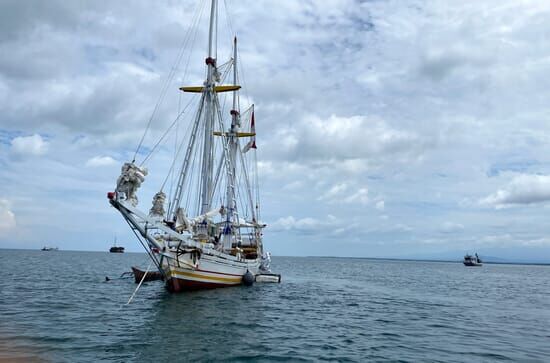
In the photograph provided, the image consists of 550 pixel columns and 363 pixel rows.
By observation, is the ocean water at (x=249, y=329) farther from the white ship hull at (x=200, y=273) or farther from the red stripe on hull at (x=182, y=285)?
the white ship hull at (x=200, y=273)

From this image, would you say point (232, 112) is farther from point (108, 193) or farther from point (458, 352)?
point (458, 352)

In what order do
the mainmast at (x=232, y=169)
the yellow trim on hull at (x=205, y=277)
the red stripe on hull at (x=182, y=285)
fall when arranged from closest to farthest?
the yellow trim on hull at (x=205, y=277) < the red stripe on hull at (x=182, y=285) < the mainmast at (x=232, y=169)

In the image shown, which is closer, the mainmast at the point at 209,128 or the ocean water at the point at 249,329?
the ocean water at the point at 249,329

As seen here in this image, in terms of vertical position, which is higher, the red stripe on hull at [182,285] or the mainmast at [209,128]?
the mainmast at [209,128]

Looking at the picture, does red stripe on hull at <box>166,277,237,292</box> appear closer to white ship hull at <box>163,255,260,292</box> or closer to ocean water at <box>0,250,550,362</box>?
white ship hull at <box>163,255,260,292</box>

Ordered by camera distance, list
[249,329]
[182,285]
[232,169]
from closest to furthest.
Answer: [249,329] → [182,285] → [232,169]

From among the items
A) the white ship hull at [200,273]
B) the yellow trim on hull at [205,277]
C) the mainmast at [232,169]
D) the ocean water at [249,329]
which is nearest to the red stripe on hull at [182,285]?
the white ship hull at [200,273]

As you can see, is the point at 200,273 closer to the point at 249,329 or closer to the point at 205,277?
the point at 205,277

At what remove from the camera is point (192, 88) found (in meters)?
44.5

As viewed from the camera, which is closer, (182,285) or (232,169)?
(182,285)

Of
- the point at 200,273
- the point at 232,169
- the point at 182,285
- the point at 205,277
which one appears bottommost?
the point at 182,285

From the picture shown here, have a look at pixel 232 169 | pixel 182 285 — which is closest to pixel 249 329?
pixel 182 285

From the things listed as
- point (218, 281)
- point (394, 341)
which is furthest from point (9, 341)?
point (218, 281)

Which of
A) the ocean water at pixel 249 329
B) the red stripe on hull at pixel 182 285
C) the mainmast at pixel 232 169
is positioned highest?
the mainmast at pixel 232 169
